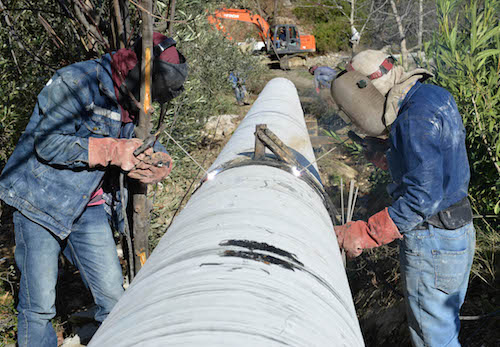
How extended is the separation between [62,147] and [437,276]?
7.34ft

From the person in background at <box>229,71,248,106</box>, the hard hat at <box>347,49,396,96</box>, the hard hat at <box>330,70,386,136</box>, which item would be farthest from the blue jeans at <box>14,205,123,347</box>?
the person in background at <box>229,71,248,106</box>

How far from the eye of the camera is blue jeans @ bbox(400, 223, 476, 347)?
2.52 metres

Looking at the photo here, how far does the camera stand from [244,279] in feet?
4.38

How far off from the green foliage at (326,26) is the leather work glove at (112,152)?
929 inches

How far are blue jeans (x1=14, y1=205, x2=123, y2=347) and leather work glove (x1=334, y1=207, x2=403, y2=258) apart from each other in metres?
1.42

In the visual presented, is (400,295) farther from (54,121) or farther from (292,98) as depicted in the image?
(54,121)

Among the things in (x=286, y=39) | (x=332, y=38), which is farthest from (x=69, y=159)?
(x=332, y=38)

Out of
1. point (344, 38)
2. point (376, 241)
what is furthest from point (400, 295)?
point (344, 38)

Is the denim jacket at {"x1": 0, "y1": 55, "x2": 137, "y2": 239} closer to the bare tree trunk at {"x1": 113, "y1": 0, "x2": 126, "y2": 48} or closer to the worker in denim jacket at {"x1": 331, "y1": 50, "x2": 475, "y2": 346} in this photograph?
the bare tree trunk at {"x1": 113, "y1": 0, "x2": 126, "y2": 48}

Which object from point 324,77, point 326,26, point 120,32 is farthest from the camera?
point 326,26

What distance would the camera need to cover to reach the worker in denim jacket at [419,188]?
2289mm

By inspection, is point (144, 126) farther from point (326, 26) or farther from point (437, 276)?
point (326, 26)

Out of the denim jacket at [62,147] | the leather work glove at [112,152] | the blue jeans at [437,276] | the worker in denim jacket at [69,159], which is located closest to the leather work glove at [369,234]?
the blue jeans at [437,276]

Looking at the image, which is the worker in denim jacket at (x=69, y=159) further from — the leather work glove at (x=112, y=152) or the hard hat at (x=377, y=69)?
the hard hat at (x=377, y=69)
